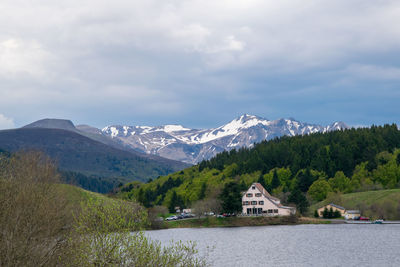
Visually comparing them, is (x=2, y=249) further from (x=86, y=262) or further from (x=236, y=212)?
(x=236, y=212)

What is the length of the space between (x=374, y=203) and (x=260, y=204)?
43226 millimetres

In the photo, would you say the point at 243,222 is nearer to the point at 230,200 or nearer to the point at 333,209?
the point at 230,200

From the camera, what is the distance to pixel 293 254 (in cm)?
8531

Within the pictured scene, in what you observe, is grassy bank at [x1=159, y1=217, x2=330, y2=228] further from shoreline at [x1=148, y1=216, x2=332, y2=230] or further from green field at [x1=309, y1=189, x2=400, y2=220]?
green field at [x1=309, y1=189, x2=400, y2=220]

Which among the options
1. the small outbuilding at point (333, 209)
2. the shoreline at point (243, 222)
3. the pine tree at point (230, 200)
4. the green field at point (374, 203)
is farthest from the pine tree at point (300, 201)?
the pine tree at point (230, 200)

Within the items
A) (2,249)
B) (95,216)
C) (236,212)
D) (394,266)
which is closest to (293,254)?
(394,266)

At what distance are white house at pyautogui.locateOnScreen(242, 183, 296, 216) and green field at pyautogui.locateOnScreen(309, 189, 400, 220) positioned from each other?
15.7 metres

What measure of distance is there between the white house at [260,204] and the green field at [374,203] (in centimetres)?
1566

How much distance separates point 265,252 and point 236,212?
87870 mm

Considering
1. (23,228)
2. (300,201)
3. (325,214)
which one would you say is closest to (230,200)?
(300,201)

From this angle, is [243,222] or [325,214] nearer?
[243,222]

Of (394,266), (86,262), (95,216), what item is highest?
(95,216)

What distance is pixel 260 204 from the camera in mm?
185000

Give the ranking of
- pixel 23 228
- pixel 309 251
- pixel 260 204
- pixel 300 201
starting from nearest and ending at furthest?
pixel 23 228 → pixel 309 251 → pixel 300 201 → pixel 260 204
